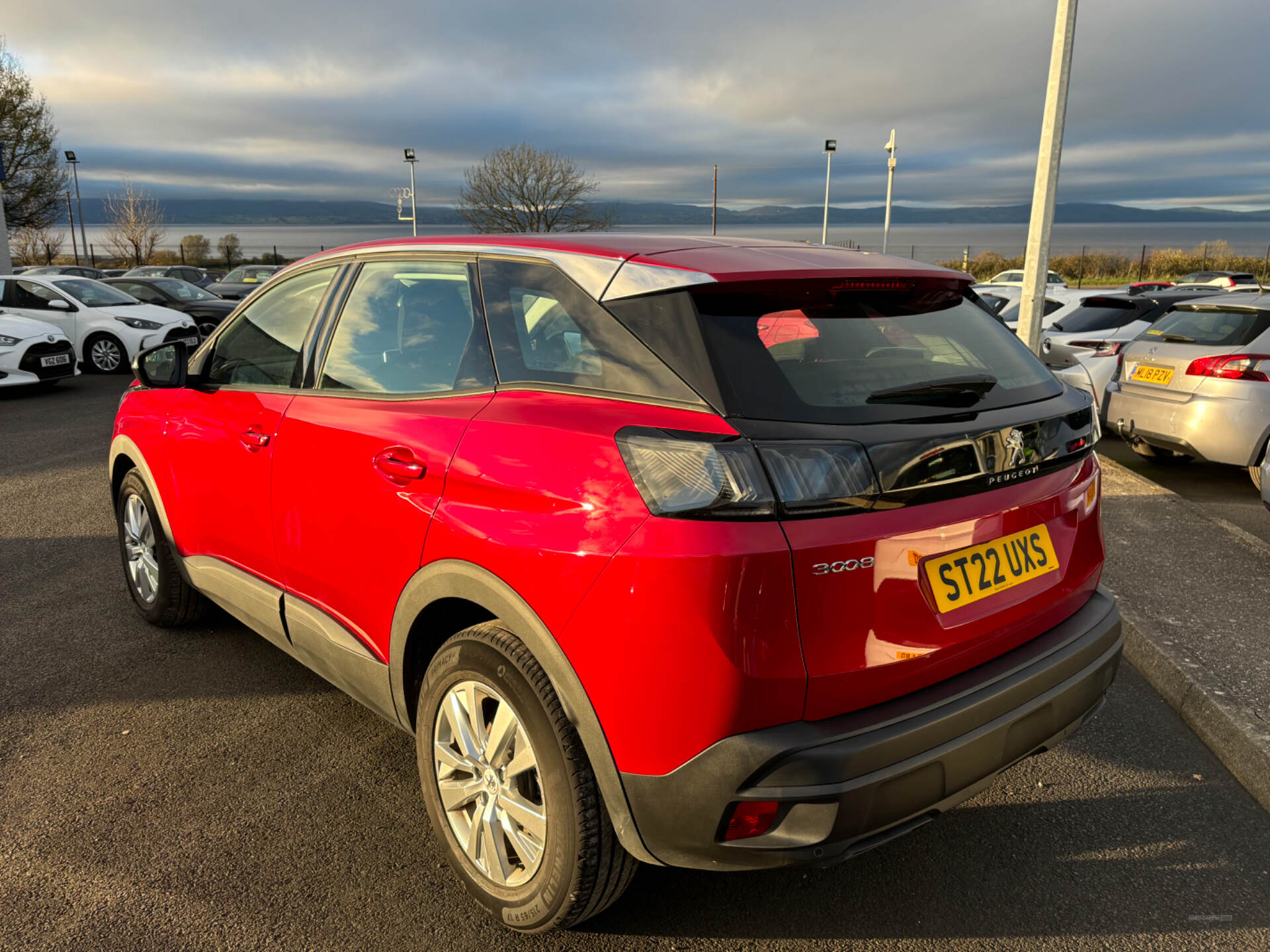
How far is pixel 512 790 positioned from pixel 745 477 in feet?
3.35

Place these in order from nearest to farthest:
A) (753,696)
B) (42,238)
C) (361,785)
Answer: (753,696)
(361,785)
(42,238)

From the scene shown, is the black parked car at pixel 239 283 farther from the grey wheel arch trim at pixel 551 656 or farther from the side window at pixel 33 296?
the grey wheel arch trim at pixel 551 656

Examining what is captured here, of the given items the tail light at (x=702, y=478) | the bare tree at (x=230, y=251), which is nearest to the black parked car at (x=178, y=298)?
the tail light at (x=702, y=478)

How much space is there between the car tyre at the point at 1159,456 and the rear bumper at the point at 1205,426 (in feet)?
3.61

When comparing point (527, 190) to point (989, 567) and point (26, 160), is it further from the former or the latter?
point (989, 567)

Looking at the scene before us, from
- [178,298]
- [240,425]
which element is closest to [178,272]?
[178,298]

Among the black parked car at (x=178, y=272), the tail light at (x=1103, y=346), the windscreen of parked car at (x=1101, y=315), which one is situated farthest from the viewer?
the black parked car at (x=178, y=272)

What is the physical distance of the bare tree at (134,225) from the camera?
50969mm

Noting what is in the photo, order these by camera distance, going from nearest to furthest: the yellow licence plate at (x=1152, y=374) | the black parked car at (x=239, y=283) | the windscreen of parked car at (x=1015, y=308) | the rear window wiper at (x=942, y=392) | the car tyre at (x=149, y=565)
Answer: the rear window wiper at (x=942, y=392), the car tyre at (x=149, y=565), the yellow licence plate at (x=1152, y=374), the windscreen of parked car at (x=1015, y=308), the black parked car at (x=239, y=283)

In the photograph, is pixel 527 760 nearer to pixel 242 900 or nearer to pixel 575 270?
pixel 242 900

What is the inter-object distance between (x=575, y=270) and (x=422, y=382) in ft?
2.00

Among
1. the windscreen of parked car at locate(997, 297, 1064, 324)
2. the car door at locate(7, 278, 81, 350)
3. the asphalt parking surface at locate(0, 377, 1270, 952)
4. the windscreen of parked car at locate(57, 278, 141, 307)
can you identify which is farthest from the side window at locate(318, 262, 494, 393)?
the windscreen of parked car at locate(57, 278, 141, 307)

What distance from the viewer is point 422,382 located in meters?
2.54

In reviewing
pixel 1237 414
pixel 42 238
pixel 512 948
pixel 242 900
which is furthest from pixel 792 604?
pixel 42 238
